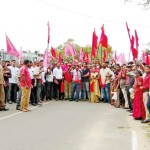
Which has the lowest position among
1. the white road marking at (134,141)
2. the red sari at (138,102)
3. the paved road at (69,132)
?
the white road marking at (134,141)

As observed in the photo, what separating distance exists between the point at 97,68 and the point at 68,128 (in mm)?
10613

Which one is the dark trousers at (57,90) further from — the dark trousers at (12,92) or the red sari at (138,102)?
the red sari at (138,102)

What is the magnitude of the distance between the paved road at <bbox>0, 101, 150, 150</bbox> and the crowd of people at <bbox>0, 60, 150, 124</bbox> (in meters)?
1.56

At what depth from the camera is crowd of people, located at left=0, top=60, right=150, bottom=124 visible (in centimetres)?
1580

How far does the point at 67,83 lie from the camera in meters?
22.5

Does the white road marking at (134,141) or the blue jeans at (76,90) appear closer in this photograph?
the white road marking at (134,141)

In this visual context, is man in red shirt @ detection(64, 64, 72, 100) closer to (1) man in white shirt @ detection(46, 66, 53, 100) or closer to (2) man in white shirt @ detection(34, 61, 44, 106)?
(1) man in white shirt @ detection(46, 66, 53, 100)

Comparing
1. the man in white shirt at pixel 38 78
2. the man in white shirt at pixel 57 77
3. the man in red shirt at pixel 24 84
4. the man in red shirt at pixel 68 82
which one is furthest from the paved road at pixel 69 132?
the man in red shirt at pixel 68 82

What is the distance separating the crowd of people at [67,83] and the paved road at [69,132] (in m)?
1.56

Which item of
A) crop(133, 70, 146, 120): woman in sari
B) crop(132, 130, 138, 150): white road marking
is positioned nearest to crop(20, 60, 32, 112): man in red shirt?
crop(133, 70, 146, 120): woman in sari

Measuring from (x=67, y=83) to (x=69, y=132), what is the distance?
39.8 feet

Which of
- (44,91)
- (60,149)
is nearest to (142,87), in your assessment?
(60,149)

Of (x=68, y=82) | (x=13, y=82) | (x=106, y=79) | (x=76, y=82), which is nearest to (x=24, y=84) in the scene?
(x=13, y=82)

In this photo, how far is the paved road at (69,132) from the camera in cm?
863
